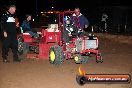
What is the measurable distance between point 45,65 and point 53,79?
2.71 metres

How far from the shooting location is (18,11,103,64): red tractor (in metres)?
13.8

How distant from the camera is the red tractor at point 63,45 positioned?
45.2 feet

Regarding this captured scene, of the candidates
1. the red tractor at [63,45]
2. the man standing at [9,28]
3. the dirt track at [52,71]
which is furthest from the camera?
the man standing at [9,28]

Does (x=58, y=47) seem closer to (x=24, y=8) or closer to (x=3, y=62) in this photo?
(x=3, y=62)

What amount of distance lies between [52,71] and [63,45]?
2.03m

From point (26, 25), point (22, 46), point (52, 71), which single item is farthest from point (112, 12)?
point (52, 71)

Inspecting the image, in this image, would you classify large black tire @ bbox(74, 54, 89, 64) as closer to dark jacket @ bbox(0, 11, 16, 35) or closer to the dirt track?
the dirt track

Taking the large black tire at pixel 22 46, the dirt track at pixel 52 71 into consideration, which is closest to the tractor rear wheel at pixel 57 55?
the dirt track at pixel 52 71

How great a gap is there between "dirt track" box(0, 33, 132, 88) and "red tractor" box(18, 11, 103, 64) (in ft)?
0.95

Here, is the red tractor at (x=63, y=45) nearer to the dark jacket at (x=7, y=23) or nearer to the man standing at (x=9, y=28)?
the man standing at (x=9, y=28)

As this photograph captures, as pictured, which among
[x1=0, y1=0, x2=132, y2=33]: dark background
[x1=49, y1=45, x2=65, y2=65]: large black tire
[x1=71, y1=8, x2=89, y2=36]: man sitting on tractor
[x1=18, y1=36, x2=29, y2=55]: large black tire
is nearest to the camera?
[x1=49, y1=45, x2=65, y2=65]: large black tire

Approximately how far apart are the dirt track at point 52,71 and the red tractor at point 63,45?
0.95 ft

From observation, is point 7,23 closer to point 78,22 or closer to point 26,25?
point 26,25

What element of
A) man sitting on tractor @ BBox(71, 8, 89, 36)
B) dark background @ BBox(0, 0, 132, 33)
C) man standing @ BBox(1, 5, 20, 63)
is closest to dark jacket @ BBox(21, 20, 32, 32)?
man standing @ BBox(1, 5, 20, 63)
